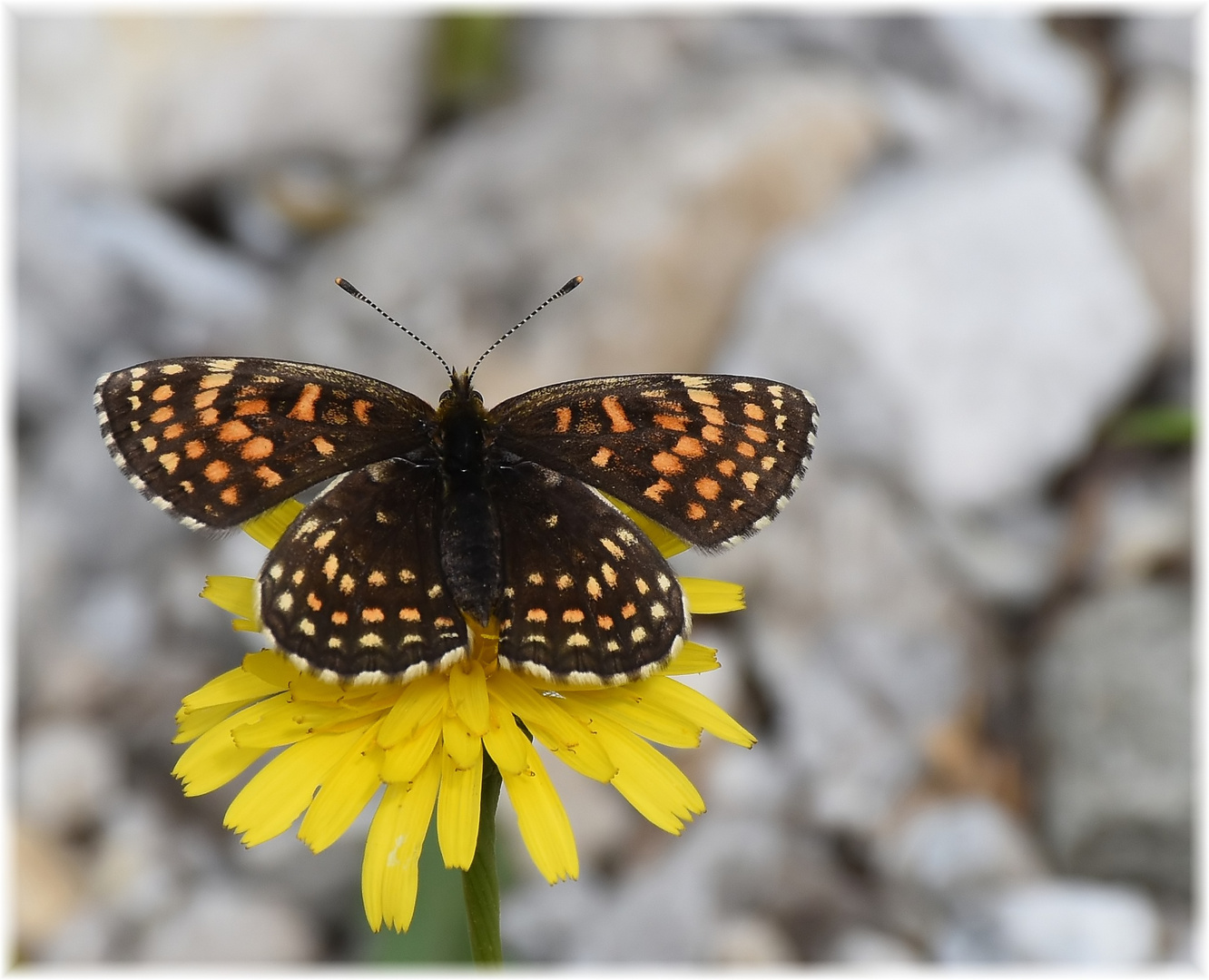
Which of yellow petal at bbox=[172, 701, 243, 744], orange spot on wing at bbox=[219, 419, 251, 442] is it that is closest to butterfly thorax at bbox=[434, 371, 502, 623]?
orange spot on wing at bbox=[219, 419, 251, 442]

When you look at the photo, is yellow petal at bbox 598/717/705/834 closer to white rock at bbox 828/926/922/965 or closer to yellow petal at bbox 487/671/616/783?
yellow petal at bbox 487/671/616/783

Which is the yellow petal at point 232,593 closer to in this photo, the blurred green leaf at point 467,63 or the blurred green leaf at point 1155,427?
the blurred green leaf at point 1155,427

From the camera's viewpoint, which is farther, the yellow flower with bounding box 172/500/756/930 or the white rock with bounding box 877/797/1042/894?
the white rock with bounding box 877/797/1042/894

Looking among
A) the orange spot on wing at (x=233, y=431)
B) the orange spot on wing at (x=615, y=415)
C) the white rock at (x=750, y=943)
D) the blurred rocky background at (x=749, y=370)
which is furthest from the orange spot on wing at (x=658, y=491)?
the white rock at (x=750, y=943)

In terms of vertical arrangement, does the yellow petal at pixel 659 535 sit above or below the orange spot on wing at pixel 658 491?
below

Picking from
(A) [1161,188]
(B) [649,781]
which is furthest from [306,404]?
(A) [1161,188]

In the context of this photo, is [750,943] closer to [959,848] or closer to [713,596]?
[959,848]
